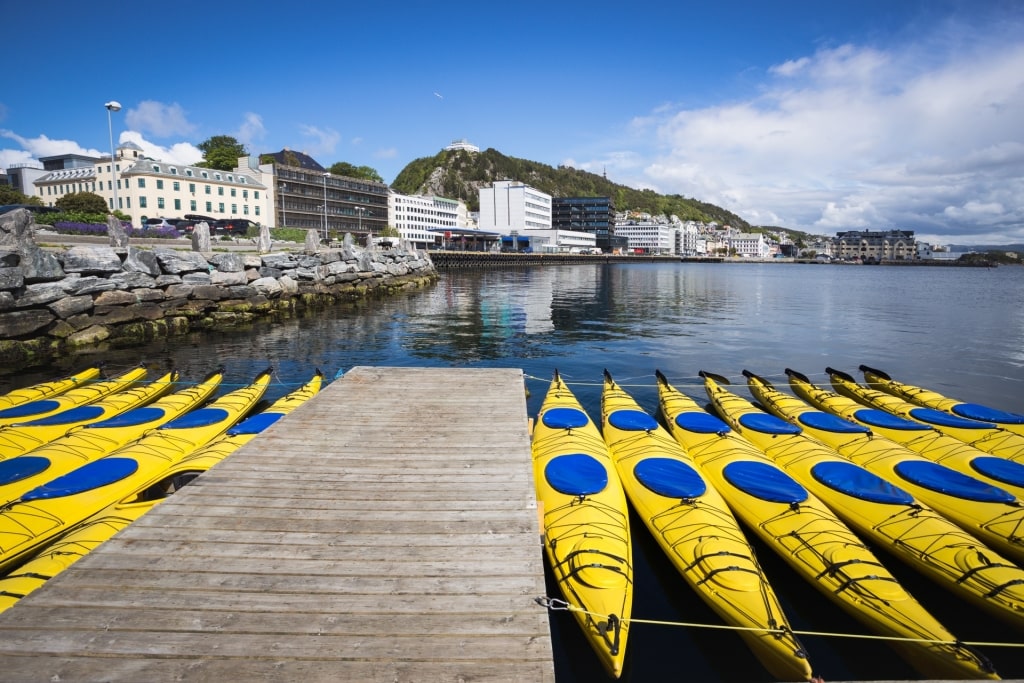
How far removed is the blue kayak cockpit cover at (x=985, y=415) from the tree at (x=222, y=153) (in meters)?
120

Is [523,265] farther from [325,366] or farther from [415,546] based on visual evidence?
[415,546]

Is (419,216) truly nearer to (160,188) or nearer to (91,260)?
(160,188)

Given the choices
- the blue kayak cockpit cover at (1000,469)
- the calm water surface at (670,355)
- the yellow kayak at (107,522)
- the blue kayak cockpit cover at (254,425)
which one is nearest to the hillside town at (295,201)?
the calm water surface at (670,355)

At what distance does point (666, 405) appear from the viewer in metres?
13.2

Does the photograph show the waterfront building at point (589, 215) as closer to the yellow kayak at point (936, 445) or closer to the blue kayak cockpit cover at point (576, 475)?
the yellow kayak at point (936, 445)

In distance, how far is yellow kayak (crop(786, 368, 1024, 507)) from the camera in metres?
8.55

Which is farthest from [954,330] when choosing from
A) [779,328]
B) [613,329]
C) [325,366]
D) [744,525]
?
[325,366]

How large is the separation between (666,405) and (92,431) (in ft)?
42.0

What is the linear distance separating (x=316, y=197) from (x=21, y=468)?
4450 inches

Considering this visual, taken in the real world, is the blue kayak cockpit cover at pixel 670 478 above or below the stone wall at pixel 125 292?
below

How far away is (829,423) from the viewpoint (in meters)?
11.4

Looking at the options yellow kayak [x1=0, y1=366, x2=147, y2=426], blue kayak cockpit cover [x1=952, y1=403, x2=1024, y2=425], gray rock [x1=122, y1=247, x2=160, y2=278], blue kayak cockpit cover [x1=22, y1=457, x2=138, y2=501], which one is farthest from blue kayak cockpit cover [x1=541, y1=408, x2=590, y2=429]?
gray rock [x1=122, y1=247, x2=160, y2=278]

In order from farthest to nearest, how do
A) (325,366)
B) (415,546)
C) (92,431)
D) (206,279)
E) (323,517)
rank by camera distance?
(206,279) → (325,366) → (92,431) → (323,517) → (415,546)

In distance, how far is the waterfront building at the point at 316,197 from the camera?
3944 inches
